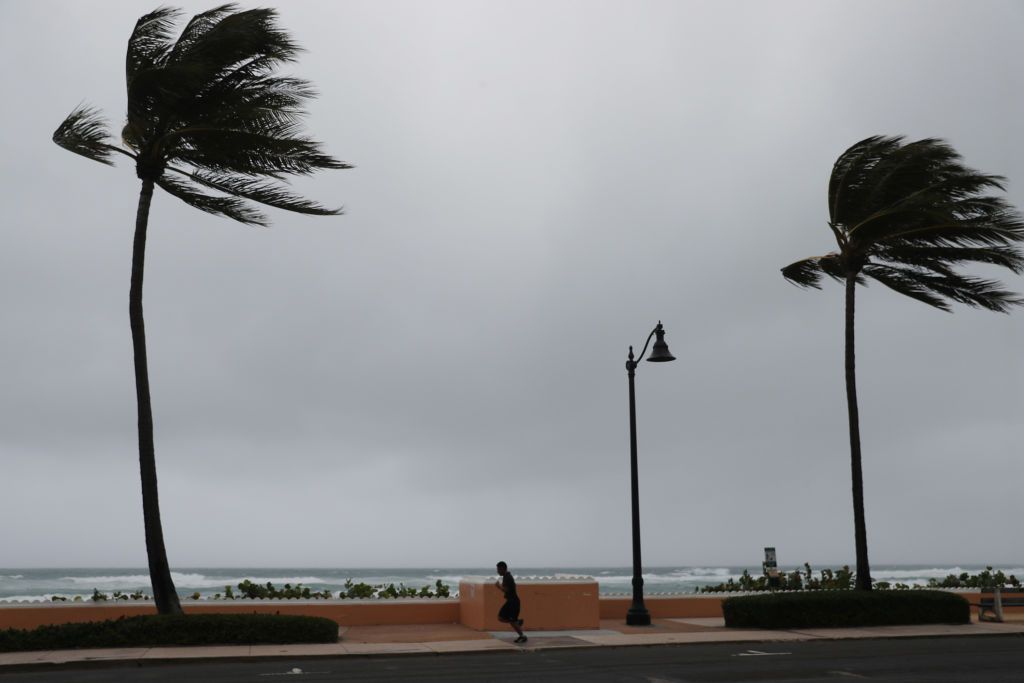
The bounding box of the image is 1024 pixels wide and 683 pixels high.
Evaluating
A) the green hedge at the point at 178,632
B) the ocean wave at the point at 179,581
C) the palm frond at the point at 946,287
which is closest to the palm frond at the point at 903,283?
the palm frond at the point at 946,287

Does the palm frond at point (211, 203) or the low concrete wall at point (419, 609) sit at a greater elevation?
the palm frond at point (211, 203)

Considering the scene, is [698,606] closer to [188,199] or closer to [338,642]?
[338,642]

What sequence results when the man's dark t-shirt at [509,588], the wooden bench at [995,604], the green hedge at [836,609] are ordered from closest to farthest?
1. the man's dark t-shirt at [509,588]
2. the green hedge at [836,609]
3. the wooden bench at [995,604]

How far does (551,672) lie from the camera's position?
542 inches

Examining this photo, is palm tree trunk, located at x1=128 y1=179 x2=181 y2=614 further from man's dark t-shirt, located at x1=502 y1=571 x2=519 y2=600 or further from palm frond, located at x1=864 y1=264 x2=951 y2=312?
palm frond, located at x1=864 y1=264 x2=951 y2=312

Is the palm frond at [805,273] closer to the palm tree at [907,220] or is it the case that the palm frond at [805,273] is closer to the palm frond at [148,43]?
the palm tree at [907,220]

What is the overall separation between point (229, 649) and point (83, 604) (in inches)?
187

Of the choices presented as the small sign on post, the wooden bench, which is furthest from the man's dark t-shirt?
the wooden bench

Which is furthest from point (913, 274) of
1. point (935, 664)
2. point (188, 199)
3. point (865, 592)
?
point (188, 199)

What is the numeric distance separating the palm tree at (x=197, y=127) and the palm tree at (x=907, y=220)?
12201mm

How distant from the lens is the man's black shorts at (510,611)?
18422mm

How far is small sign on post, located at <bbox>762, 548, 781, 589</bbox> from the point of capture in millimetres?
25828

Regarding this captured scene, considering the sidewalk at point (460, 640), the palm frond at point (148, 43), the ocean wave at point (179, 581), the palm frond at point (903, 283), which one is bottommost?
the ocean wave at point (179, 581)

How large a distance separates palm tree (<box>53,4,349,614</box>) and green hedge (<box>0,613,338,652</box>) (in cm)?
124
